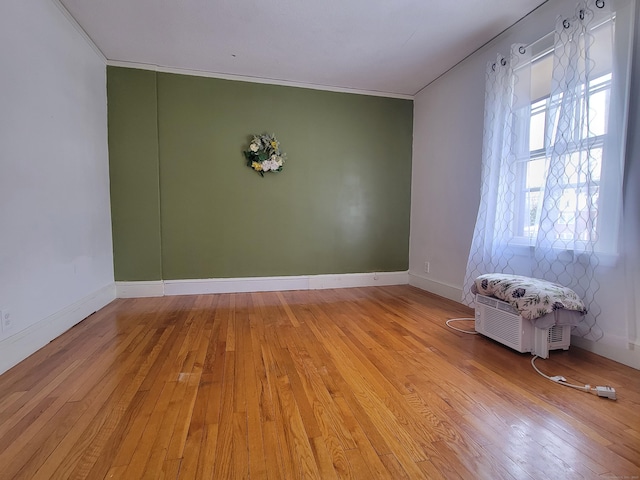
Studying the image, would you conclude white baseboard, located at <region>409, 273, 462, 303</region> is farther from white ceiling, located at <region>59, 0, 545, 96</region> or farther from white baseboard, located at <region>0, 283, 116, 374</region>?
white baseboard, located at <region>0, 283, 116, 374</region>

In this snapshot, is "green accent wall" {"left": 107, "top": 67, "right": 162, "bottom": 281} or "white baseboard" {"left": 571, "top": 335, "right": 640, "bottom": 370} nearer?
"white baseboard" {"left": 571, "top": 335, "right": 640, "bottom": 370}

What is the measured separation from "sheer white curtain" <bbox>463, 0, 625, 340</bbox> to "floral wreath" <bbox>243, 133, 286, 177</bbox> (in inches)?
88.5

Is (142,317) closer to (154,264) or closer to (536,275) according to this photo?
(154,264)

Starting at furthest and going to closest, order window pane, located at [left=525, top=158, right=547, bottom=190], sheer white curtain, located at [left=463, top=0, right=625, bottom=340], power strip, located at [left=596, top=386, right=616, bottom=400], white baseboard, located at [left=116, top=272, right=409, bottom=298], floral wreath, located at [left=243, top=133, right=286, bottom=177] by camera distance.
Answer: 1. floral wreath, located at [left=243, top=133, right=286, bottom=177]
2. white baseboard, located at [left=116, top=272, right=409, bottom=298]
3. window pane, located at [left=525, top=158, right=547, bottom=190]
4. sheer white curtain, located at [left=463, top=0, right=625, bottom=340]
5. power strip, located at [left=596, top=386, right=616, bottom=400]

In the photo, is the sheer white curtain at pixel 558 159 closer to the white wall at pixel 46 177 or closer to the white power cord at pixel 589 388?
the white power cord at pixel 589 388

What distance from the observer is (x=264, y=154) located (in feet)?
11.6

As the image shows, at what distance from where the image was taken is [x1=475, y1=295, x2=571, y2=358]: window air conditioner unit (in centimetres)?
190

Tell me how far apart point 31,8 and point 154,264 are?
91.7 inches

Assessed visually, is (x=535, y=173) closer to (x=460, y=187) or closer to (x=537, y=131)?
(x=537, y=131)

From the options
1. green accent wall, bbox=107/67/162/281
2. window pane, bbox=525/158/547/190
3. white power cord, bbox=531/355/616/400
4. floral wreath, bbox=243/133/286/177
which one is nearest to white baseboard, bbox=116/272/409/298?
green accent wall, bbox=107/67/162/281

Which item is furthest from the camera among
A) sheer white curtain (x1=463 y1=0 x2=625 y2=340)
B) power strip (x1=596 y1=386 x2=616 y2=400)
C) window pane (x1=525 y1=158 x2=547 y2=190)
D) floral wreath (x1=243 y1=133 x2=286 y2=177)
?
floral wreath (x1=243 y1=133 x2=286 y2=177)

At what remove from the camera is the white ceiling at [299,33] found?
229 cm

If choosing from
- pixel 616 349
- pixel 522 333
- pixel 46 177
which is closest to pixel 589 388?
pixel 522 333

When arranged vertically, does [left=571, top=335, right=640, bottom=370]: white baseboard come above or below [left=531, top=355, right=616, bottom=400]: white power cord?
above
